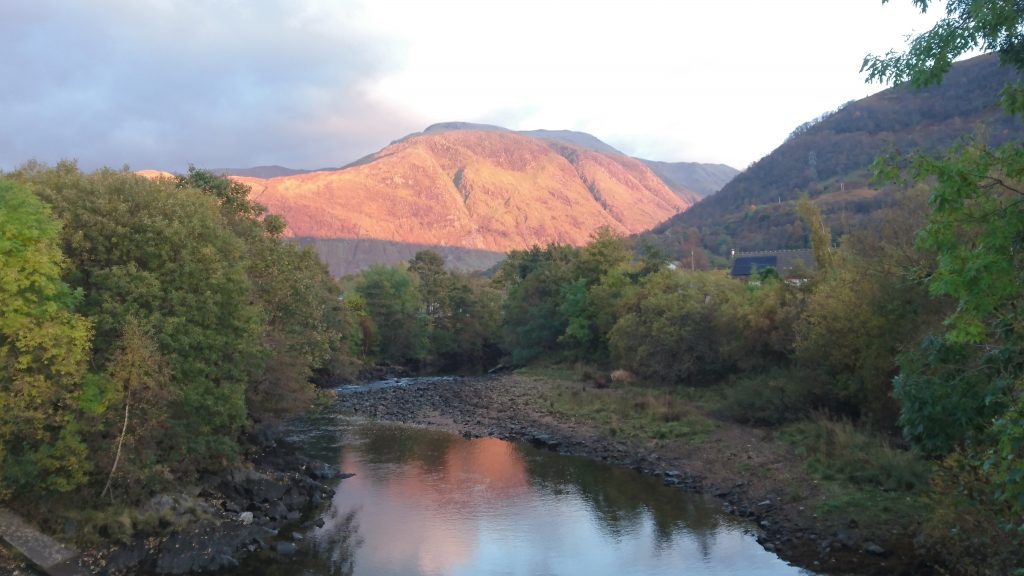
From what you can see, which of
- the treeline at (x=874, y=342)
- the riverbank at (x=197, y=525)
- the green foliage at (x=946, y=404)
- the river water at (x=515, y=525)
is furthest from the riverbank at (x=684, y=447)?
the riverbank at (x=197, y=525)

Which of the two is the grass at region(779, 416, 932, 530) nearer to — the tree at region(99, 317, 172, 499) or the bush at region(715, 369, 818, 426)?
the bush at region(715, 369, 818, 426)

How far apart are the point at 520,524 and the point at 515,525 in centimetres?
17

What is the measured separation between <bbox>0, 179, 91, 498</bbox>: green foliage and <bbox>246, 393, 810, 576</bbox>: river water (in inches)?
212

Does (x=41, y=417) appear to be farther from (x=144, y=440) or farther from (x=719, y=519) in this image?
(x=719, y=519)

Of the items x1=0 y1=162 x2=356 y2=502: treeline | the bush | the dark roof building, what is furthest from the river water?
the dark roof building

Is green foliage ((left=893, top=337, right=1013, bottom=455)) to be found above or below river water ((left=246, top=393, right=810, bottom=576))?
above

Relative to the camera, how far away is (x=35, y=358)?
54.8ft

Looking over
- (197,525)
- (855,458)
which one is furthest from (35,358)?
(855,458)

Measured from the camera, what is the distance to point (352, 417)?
1544 inches

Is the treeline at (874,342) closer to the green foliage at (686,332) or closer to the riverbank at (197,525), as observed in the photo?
the green foliage at (686,332)

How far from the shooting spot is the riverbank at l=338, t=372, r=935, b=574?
17219 mm

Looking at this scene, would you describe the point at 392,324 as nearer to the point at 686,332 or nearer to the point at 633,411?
the point at 686,332

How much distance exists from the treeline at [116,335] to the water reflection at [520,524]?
16.7ft

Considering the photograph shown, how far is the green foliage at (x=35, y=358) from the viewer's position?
16.1 meters
